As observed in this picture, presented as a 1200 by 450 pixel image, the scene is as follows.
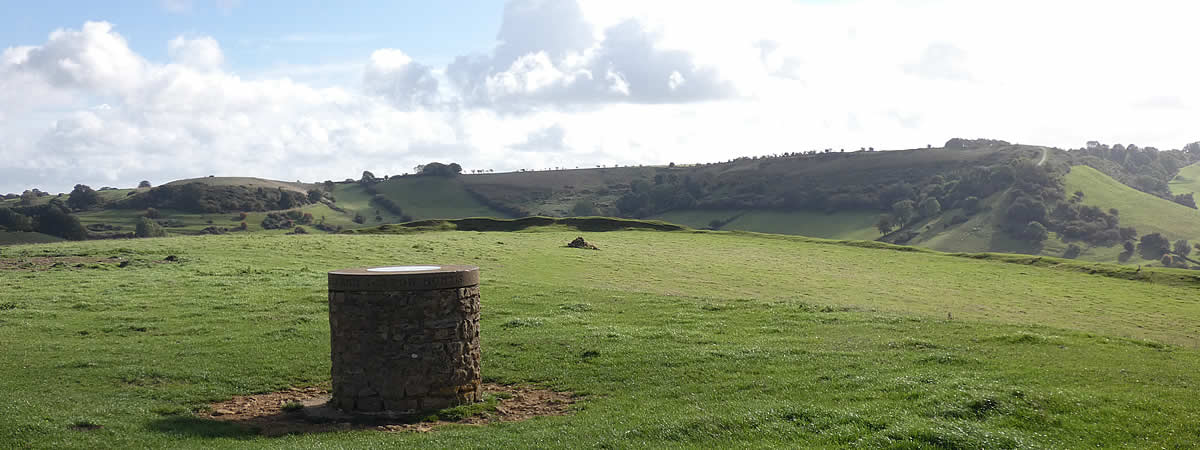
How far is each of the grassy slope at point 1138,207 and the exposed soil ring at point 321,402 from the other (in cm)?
15297

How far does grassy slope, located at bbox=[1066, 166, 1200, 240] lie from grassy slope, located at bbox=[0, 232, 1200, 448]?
393ft

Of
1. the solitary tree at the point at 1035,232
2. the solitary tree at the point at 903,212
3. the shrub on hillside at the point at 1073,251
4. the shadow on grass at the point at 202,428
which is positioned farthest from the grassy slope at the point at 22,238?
the solitary tree at the point at 1035,232

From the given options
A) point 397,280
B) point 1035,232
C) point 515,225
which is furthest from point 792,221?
point 397,280

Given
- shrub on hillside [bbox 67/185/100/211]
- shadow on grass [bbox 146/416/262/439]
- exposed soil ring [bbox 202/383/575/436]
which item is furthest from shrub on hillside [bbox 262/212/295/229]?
shadow on grass [bbox 146/416/262/439]

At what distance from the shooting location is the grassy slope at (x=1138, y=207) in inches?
5728

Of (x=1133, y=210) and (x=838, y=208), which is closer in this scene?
(x=1133, y=210)

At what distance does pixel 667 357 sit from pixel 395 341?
6743mm

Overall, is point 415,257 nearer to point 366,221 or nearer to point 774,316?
point 774,316

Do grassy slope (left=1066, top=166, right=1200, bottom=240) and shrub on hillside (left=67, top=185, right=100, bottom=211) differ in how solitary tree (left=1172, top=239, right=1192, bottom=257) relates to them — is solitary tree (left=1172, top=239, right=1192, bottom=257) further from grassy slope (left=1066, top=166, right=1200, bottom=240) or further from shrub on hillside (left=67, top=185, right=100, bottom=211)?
shrub on hillside (left=67, top=185, right=100, bottom=211)

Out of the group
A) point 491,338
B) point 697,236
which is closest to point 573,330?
point 491,338

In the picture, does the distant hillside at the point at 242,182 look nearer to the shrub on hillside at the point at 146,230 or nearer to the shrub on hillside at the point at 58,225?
the shrub on hillside at the point at 146,230

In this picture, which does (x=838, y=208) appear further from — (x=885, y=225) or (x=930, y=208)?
(x=885, y=225)

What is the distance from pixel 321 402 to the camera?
708 inches

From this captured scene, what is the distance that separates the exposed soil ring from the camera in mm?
16188
